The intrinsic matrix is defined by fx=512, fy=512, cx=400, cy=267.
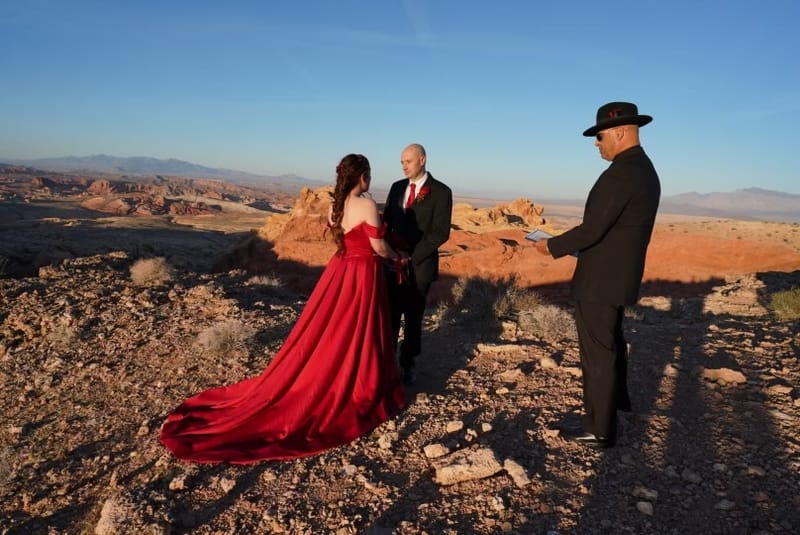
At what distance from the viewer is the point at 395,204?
4285 mm

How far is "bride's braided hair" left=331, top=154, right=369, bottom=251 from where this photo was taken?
3604mm

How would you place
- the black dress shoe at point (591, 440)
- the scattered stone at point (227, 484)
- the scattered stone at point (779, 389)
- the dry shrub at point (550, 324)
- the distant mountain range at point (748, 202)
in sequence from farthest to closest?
the distant mountain range at point (748, 202) < the dry shrub at point (550, 324) < the scattered stone at point (779, 389) < the black dress shoe at point (591, 440) < the scattered stone at point (227, 484)

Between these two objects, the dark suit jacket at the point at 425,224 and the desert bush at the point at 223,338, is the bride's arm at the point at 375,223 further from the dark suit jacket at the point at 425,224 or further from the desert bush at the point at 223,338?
the desert bush at the point at 223,338

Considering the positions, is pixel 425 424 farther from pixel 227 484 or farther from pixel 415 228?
pixel 415 228

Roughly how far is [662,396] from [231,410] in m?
3.29

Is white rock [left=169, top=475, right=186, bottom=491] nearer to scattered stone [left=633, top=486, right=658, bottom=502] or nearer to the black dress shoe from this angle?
the black dress shoe

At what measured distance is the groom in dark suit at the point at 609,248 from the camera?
9.16 ft

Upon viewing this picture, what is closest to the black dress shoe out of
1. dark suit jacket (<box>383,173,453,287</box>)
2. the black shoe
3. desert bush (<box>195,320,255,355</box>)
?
the black shoe

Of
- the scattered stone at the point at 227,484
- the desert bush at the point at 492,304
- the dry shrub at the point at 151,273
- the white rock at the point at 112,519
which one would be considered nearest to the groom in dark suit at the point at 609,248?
the scattered stone at the point at 227,484

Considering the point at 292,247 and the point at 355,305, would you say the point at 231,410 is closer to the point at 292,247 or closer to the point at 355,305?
the point at 355,305

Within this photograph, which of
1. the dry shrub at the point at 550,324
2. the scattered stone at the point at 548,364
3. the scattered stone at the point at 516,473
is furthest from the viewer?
the dry shrub at the point at 550,324

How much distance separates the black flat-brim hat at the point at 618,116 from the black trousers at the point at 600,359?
1.02m

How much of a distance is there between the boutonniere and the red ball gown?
638 millimetres

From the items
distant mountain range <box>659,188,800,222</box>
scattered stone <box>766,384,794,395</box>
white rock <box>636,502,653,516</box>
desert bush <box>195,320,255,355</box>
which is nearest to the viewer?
white rock <box>636,502,653,516</box>
